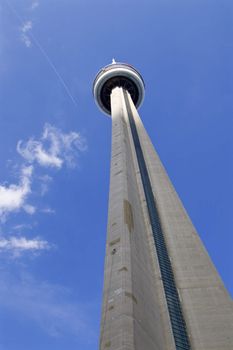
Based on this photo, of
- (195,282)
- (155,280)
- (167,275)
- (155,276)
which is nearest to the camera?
(155,280)

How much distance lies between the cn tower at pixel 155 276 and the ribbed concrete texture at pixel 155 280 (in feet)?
0.09

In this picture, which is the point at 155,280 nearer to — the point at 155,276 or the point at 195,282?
the point at 155,276

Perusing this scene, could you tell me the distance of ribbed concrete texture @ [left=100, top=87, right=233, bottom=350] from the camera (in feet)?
36.9

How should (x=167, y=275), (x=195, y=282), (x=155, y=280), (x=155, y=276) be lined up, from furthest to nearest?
1. (x=167, y=275)
2. (x=195, y=282)
3. (x=155, y=276)
4. (x=155, y=280)

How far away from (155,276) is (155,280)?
1.06ft

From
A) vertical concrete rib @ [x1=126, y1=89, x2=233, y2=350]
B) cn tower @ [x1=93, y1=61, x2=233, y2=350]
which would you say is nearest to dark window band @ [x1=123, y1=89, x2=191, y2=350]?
cn tower @ [x1=93, y1=61, x2=233, y2=350]

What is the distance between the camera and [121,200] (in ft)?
61.9

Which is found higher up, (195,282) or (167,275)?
(167,275)

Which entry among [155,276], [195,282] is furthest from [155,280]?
[195,282]

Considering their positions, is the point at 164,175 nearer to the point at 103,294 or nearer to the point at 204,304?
the point at 204,304

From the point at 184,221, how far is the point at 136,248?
6.29 meters

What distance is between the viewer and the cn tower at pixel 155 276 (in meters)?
11.4

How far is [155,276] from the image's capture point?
16047mm

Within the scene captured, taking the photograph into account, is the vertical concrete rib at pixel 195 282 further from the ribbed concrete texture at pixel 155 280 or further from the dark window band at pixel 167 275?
the dark window band at pixel 167 275
